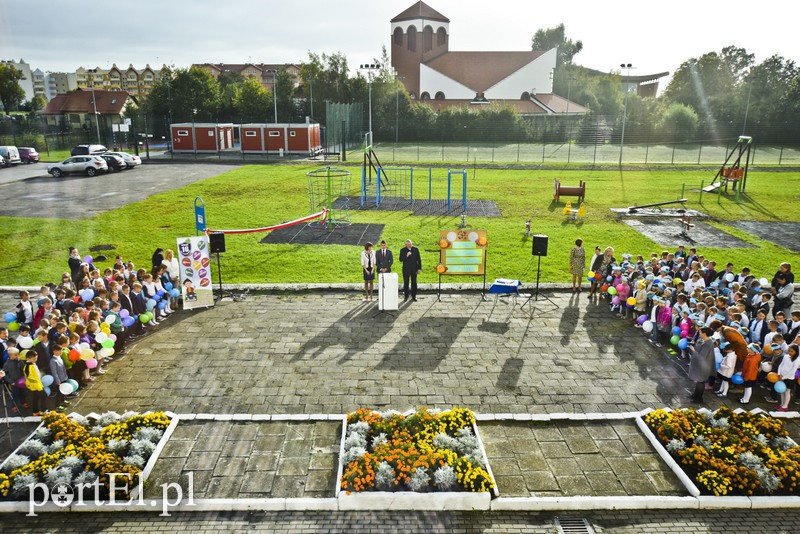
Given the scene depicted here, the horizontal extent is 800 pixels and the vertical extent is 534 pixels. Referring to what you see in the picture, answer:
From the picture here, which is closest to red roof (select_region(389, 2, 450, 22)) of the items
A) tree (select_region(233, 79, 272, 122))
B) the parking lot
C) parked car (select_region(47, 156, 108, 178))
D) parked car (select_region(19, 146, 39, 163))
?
tree (select_region(233, 79, 272, 122))

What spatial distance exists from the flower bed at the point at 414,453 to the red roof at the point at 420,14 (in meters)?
88.7

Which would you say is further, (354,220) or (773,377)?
(354,220)

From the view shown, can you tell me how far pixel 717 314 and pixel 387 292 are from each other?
300 inches

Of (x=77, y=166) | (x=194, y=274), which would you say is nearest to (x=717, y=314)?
(x=194, y=274)

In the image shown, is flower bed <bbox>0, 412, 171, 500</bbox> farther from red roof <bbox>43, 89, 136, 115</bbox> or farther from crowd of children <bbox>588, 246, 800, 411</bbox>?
red roof <bbox>43, 89, 136, 115</bbox>

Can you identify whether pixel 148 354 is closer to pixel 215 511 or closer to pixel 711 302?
pixel 215 511

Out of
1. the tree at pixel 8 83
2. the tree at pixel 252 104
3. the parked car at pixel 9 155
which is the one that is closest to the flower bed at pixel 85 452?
the parked car at pixel 9 155

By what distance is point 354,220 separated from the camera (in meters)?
25.5

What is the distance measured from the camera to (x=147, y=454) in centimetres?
883

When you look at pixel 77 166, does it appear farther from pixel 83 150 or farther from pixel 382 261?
pixel 382 261

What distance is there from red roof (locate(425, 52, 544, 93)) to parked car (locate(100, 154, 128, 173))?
5407 cm

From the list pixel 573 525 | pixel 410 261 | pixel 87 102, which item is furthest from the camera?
pixel 87 102

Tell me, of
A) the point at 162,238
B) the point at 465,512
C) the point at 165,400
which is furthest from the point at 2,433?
the point at 162,238

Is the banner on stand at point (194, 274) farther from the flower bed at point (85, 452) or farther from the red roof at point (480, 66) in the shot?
the red roof at point (480, 66)
